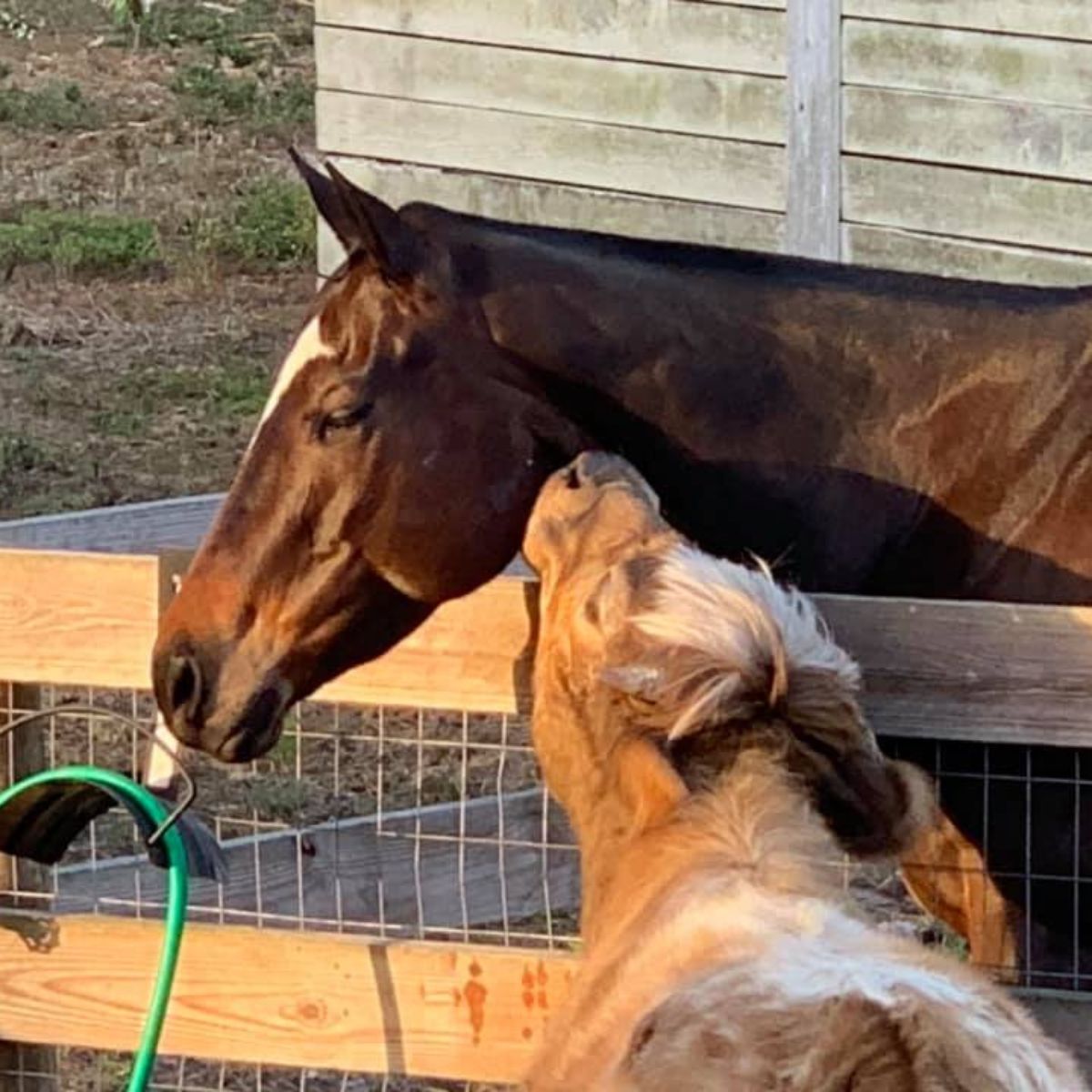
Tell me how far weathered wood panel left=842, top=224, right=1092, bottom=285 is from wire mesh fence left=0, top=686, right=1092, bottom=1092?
2.07 metres

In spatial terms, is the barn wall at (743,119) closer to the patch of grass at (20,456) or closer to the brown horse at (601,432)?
the patch of grass at (20,456)

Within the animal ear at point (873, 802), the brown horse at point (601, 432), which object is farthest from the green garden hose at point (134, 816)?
the animal ear at point (873, 802)

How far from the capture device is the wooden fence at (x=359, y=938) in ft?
11.2

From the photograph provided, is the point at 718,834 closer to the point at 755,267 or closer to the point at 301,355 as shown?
the point at 301,355

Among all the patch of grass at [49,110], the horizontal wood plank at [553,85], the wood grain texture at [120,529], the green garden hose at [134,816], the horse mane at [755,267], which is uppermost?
the patch of grass at [49,110]

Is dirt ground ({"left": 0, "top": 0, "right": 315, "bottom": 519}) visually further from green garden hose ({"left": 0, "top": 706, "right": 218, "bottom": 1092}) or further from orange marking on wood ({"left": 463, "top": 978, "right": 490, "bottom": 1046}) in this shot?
orange marking on wood ({"left": 463, "top": 978, "right": 490, "bottom": 1046})

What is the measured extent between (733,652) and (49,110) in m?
12.6

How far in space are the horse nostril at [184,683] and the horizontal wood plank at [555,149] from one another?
4.74m

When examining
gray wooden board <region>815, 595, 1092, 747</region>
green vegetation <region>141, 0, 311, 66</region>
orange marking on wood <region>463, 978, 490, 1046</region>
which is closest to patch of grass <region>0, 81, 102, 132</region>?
green vegetation <region>141, 0, 311, 66</region>

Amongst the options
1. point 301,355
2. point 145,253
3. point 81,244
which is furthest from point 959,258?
point 81,244

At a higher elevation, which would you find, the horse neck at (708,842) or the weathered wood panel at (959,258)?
the weathered wood panel at (959,258)

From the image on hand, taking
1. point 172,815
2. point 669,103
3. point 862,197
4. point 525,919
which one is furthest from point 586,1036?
point 669,103

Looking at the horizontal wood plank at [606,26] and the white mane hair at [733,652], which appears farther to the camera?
the horizontal wood plank at [606,26]

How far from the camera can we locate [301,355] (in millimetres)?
3604
